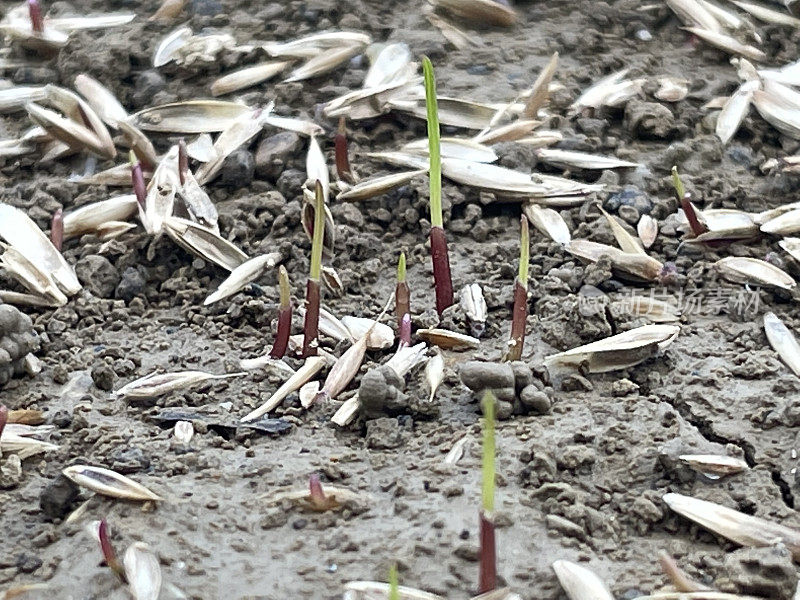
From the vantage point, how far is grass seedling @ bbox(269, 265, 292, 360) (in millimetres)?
1976

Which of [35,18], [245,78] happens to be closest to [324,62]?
[245,78]

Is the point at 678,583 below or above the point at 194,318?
above

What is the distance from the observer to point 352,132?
2611 millimetres

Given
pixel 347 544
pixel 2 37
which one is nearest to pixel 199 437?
pixel 347 544

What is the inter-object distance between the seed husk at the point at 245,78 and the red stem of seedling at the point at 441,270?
0.85 metres

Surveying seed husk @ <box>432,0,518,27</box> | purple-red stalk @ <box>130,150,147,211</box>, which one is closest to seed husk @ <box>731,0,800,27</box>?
seed husk @ <box>432,0,518,27</box>

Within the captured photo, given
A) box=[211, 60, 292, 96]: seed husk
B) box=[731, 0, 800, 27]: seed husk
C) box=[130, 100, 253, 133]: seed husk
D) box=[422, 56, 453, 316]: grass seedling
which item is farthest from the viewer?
box=[731, 0, 800, 27]: seed husk

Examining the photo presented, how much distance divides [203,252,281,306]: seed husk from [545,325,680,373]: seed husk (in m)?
0.60

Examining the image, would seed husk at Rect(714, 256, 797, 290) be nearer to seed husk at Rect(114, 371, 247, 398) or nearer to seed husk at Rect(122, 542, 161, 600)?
seed husk at Rect(114, 371, 247, 398)

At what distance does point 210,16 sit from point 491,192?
987mm

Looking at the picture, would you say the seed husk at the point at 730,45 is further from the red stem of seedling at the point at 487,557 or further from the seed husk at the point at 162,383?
the red stem of seedling at the point at 487,557

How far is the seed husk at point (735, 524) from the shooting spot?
159cm

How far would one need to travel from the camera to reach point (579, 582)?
1512 millimetres

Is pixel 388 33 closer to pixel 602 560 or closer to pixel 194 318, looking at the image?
pixel 194 318
